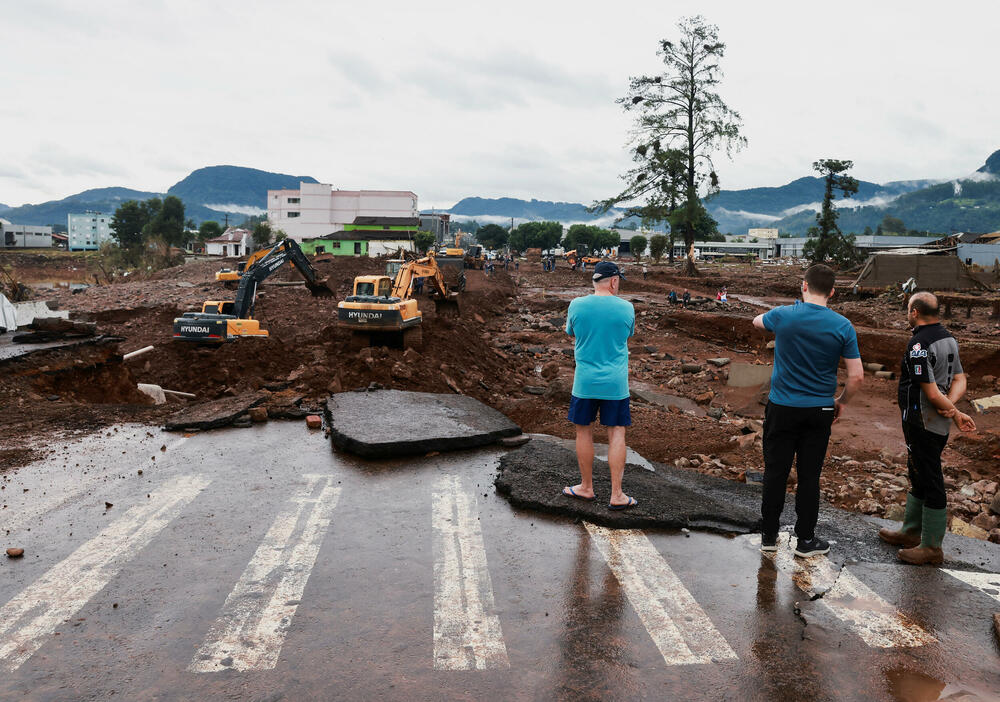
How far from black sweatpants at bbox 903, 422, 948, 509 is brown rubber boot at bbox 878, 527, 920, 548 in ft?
1.48

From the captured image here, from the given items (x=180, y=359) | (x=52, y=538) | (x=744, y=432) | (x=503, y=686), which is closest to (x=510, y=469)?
(x=503, y=686)

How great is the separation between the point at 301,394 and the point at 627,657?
8496 mm

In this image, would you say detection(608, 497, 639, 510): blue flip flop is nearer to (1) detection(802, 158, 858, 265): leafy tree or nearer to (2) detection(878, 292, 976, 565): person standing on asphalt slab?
(2) detection(878, 292, 976, 565): person standing on asphalt slab

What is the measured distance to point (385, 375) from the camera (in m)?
12.0

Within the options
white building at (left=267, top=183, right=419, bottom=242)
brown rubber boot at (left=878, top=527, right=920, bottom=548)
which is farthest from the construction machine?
white building at (left=267, top=183, right=419, bottom=242)

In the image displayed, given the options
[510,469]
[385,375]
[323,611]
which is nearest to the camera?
[323,611]

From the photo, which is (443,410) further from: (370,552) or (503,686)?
(503,686)

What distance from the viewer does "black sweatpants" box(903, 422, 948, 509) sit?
471 cm

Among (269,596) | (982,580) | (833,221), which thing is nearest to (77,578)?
(269,596)

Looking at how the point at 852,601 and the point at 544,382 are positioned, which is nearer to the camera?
the point at 852,601

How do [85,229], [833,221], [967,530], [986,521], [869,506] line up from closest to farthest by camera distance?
[967,530] < [986,521] < [869,506] < [833,221] < [85,229]

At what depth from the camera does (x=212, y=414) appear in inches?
347

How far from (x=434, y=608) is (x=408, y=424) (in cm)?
422

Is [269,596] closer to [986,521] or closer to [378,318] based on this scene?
[986,521]
